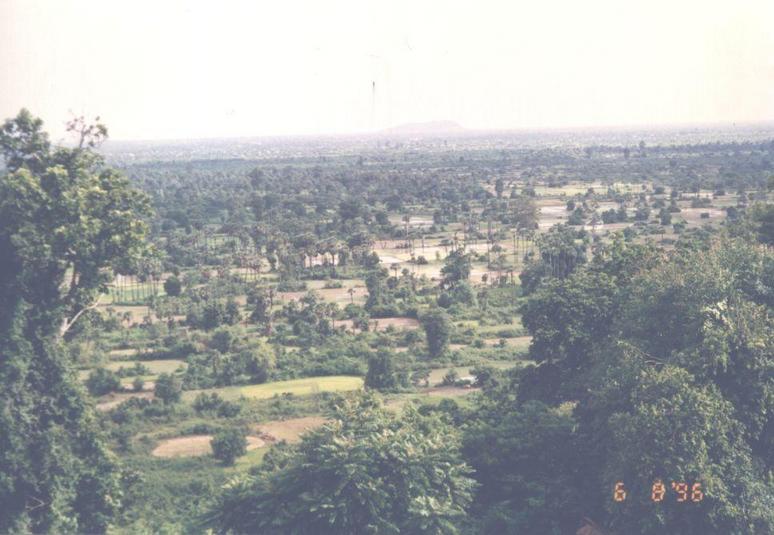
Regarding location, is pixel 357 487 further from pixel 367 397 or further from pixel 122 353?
pixel 122 353

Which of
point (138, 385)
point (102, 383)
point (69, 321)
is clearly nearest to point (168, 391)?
point (138, 385)

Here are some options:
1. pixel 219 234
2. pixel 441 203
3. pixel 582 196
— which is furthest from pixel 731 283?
pixel 582 196

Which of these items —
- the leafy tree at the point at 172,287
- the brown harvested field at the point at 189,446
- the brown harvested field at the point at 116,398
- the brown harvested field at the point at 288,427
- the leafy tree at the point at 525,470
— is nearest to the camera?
the leafy tree at the point at 525,470

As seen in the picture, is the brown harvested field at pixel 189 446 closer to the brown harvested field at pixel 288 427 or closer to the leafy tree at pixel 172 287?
the brown harvested field at pixel 288 427

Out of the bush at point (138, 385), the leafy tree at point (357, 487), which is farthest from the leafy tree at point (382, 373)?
the leafy tree at point (357, 487)

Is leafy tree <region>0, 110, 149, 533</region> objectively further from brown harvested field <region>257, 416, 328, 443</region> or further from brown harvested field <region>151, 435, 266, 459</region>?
brown harvested field <region>257, 416, 328, 443</region>

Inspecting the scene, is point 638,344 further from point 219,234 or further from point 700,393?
point 219,234
